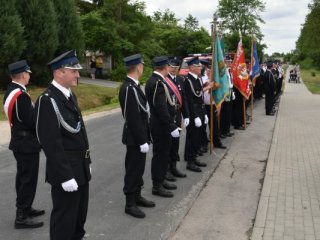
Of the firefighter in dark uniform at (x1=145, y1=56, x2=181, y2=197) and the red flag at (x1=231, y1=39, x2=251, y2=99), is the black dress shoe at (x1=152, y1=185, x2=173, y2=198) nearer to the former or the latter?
the firefighter in dark uniform at (x1=145, y1=56, x2=181, y2=197)

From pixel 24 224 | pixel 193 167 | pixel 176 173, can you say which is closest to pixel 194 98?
pixel 193 167

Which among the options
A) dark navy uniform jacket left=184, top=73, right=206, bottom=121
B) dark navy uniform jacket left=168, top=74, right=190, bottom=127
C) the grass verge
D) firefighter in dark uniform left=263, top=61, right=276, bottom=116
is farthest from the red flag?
the grass verge

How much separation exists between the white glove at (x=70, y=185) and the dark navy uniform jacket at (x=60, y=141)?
27mm

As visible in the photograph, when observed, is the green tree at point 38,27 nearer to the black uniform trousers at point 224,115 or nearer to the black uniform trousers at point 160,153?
the black uniform trousers at point 224,115

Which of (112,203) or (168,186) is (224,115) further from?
(112,203)

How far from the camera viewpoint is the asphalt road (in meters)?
4.84

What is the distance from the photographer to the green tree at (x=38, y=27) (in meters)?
18.7

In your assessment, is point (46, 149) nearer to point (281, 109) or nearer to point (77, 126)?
point (77, 126)

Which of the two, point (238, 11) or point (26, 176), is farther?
point (238, 11)

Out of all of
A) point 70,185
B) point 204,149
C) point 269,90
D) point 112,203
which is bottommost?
point 112,203

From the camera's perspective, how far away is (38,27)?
18906 mm

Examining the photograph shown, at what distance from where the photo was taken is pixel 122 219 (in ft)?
17.3

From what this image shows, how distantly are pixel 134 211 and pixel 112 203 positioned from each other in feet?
2.06

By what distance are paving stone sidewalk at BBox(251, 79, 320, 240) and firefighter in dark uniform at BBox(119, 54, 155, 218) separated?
1.57 metres
